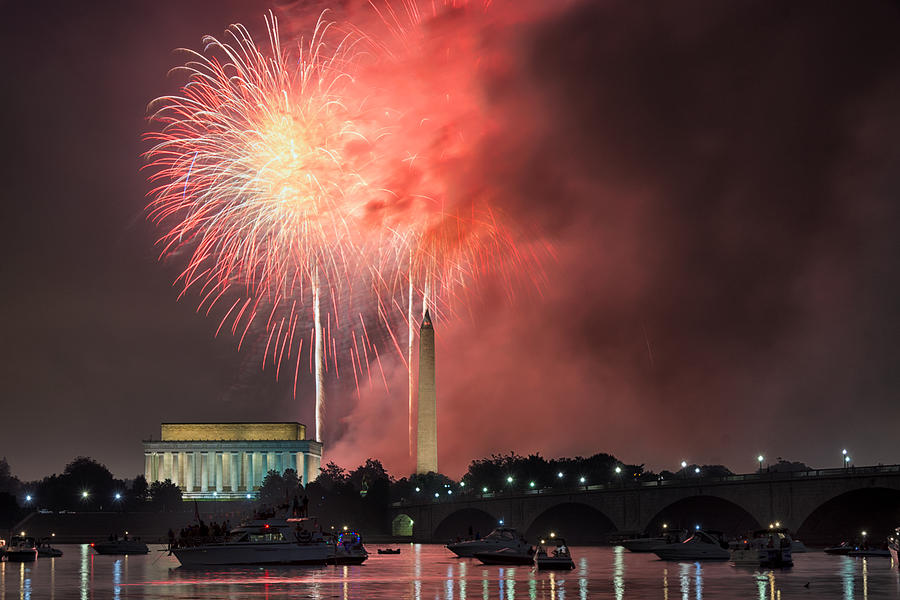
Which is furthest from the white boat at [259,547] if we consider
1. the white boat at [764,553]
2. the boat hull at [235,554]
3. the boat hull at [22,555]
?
the white boat at [764,553]

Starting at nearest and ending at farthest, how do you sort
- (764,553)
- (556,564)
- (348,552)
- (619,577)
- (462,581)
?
1. (462,581)
2. (619,577)
3. (556,564)
4. (764,553)
5. (348,552)

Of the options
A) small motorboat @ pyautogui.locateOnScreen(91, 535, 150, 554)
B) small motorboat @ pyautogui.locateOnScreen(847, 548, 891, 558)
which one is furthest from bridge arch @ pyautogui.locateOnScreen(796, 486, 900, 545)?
small motorboat @ pyautogui.locateOnScreen(91, 535, 150, 554)

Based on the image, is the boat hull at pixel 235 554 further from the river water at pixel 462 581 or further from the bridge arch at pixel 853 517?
the bridge arch at pixel 853 517

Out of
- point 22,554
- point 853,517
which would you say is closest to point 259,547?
point 22,554

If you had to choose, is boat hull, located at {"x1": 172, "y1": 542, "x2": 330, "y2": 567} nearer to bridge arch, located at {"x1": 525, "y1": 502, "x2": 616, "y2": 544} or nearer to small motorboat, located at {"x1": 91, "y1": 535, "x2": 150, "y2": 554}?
small motorboat, located at {"x1": 91, "y1": 535, "x2": 150, "y2": 554}

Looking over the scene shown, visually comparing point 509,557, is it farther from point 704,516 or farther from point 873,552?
point 704,516

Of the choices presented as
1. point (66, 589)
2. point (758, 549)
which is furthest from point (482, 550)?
point (66, 589)

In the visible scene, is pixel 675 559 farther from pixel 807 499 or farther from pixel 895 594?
pixel 895 594
